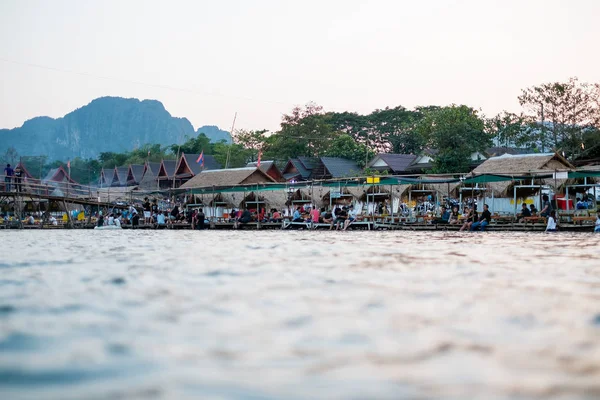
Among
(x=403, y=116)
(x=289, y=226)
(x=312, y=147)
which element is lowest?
(x=289, y=226)

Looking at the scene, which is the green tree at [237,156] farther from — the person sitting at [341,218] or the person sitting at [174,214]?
the person sitting at [341,218]

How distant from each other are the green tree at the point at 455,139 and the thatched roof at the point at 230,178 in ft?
33.3

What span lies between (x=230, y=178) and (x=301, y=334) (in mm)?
32309

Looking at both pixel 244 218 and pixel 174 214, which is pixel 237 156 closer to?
pixel 174 214

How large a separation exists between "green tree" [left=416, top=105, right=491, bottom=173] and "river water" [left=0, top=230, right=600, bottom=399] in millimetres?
30484

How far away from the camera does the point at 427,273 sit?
7.34 m

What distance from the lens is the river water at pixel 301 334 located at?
2836 mm

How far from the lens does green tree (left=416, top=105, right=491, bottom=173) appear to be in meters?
37.7

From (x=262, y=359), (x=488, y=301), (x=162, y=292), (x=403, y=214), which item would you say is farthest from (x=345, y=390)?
(x=403, y=214)

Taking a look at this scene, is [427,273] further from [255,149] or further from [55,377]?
[255,149]

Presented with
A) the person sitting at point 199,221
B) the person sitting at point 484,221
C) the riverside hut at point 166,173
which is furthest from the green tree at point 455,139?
the riverside hut at point 166,173

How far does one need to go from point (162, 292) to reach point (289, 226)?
810 inches

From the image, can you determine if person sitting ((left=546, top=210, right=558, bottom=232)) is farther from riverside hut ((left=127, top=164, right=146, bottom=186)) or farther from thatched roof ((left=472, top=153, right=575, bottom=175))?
riverside hut ((left=127, top=164, right=146, bottom=186))

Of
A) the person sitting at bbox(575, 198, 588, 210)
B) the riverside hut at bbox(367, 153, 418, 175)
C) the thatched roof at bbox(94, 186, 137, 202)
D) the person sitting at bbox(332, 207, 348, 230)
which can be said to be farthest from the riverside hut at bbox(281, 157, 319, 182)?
the person sitting at bbox(575, 198, 588, 210)
